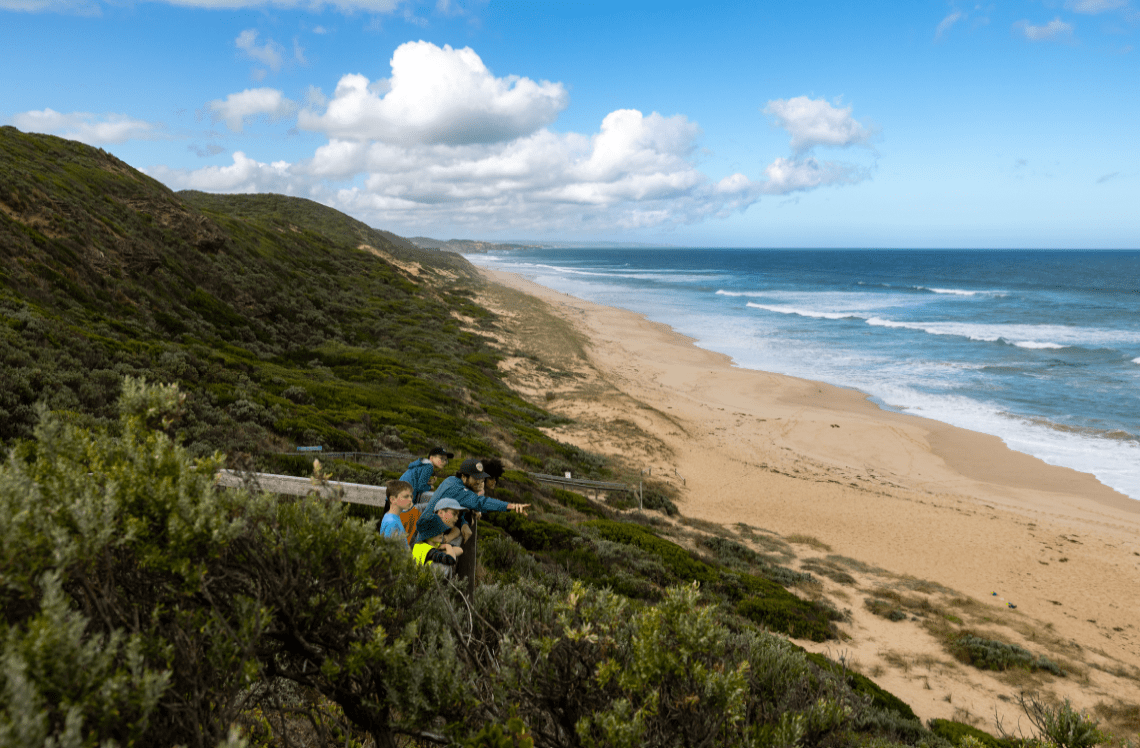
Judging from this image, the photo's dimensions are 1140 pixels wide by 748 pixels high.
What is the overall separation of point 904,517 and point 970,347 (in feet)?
101

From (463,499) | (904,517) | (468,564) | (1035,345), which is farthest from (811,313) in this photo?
(468,564)

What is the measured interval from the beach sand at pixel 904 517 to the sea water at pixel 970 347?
288 cm

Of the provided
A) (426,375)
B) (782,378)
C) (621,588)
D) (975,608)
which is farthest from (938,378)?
(621,588)

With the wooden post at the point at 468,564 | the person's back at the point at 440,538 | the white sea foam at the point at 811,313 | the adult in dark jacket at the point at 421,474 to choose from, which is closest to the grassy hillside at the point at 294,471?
the wooden post at the point at 468,564

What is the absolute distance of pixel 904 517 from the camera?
53.5ft

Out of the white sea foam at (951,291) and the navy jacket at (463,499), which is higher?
the white sea foam at (951,291)

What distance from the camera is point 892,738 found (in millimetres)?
6164

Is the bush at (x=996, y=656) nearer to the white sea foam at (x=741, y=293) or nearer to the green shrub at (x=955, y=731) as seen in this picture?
the green shrub at (x=955, y=731)

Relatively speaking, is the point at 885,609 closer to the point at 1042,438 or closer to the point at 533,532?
the point at 533,532

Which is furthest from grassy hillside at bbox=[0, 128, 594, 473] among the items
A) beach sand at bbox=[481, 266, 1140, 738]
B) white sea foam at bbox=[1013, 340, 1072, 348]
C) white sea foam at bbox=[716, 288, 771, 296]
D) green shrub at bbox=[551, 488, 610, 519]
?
white sea foam at bbox=[716, 288, 771, 296]

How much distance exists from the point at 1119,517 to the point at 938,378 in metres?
17.6

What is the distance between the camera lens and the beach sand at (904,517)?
375 inches

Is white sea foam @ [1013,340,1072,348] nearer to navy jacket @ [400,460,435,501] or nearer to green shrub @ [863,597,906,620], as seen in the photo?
green shrub @ [863,597,906,620]

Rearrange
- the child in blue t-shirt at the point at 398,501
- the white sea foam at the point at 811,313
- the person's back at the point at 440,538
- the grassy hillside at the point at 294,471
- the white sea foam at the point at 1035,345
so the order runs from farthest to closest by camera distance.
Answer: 1. the white sea foam at the point at 811,313
2. the white sea foam at the point at 1035,345
3. the child in blue t-shirt at the point at 398,501
4. the person's back at the point at 440,538
5. the grassy hillside at the point at 294,471
